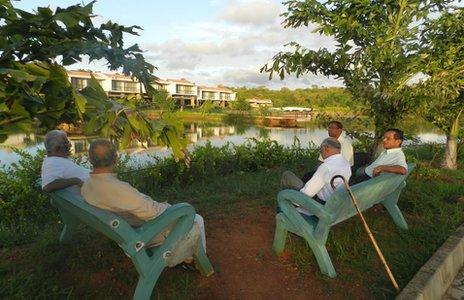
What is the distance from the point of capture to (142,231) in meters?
2.57

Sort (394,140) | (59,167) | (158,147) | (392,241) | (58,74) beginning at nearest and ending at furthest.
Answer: (58,74) < (59,167) < (158,147) < (392,241) < (394,140)

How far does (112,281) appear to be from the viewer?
3199 mm

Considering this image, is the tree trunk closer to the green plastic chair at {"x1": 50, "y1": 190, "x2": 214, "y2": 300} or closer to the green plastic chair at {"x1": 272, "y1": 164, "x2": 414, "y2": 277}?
the green plastic chair at {"x1": 272, "y1": 164, "x2": 414, "y2": 277}

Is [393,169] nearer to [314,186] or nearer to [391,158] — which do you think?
[391,158]

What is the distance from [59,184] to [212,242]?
1.56 metres

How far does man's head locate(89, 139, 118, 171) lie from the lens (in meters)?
2.64

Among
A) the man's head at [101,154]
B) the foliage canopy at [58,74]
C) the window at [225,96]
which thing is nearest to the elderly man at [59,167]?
the man's head at [101,154]

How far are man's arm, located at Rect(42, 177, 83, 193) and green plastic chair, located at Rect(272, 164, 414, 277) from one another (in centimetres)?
178

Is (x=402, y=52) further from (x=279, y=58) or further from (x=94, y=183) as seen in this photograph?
(x=94, y=183)

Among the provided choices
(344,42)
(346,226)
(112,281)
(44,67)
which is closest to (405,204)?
(346,226)

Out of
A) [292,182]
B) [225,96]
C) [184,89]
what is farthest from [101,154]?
[225,96]

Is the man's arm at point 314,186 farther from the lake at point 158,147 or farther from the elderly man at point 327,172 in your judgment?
the lake at point 158,147

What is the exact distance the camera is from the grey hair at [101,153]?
264 cm

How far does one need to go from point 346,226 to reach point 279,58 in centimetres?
347
